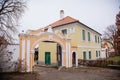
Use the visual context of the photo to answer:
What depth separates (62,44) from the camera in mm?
20531

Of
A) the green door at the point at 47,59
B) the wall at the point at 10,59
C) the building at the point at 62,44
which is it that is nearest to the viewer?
the wall at the point at 10,59

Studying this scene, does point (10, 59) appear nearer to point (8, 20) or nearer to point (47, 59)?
point (8, 20)

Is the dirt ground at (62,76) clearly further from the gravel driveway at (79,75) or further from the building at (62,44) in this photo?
the building at (62,44)

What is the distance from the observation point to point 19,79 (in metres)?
11.9

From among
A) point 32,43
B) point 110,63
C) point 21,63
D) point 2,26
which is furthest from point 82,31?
point 2,26

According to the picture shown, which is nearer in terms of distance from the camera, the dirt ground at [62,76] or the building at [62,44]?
the dirt ground at [62,76]

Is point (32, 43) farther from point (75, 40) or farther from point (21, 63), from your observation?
point (75, 40)

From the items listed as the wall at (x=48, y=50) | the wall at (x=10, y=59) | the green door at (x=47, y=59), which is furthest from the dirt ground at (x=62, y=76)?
the green door at (x=47, y=59)

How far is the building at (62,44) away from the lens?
17.1 metres

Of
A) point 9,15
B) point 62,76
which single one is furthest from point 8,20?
point 62,76

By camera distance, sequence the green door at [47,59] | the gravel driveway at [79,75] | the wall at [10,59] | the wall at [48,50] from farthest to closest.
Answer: the green door at [47,59] < the wall at [48,50] < the wall at [10,59] < the gravel driveway at [79,75]

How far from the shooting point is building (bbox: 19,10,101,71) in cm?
1714

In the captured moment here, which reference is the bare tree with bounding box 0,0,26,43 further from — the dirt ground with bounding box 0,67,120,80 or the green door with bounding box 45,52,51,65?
the green door with bounding box 45,52,51,65

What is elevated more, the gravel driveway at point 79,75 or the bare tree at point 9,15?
the bare tree at point 9,15
